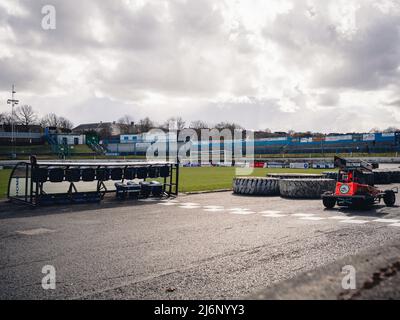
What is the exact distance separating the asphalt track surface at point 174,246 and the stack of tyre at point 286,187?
3176 mm

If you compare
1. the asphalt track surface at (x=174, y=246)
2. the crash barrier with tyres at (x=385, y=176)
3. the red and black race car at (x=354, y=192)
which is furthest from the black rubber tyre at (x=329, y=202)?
the crash barrier with tyres at (x=385, y=176)

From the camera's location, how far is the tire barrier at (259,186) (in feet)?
56.9

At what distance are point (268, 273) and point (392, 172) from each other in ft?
73.7

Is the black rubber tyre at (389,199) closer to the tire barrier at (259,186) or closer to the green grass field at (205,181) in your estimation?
the tire barrier at (259,186)

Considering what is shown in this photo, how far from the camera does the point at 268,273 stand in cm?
521

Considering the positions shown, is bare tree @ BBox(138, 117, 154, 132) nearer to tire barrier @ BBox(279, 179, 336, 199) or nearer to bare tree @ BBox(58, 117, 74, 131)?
bare tree @ BBox(58, 117, 74, 131)

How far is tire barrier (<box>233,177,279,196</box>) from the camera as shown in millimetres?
17344

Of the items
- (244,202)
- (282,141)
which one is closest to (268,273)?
(244,202)

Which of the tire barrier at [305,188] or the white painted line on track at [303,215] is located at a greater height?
the tire barrier at [305,188]

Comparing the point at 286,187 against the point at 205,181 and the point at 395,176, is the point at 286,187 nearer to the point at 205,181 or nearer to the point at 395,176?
the point at 205,181

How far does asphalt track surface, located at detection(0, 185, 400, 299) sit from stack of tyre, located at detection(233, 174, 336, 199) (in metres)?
3.18

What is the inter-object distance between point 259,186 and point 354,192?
594 centimetres
